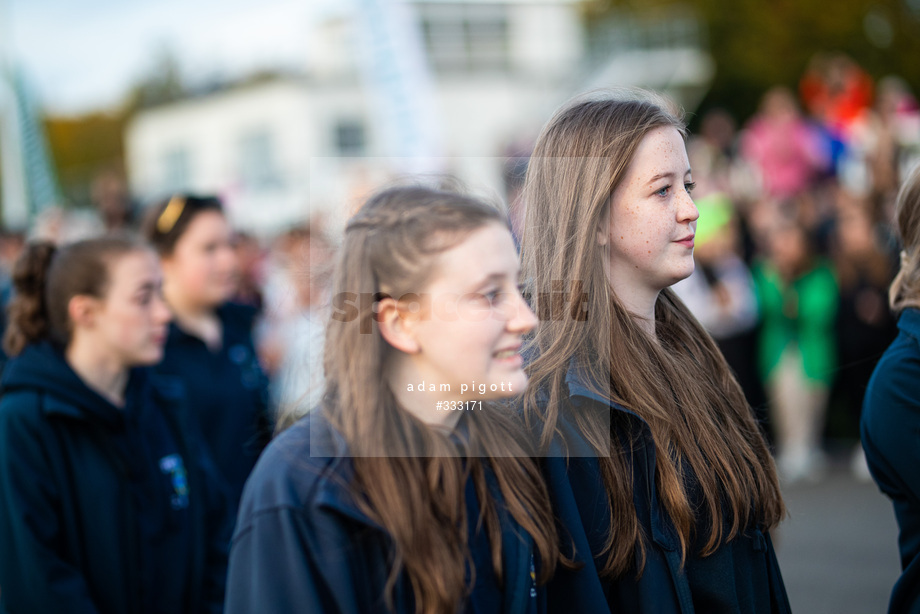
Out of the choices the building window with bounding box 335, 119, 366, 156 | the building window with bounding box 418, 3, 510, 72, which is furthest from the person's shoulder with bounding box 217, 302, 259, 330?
the building window with bounding box 418, 3, 510, 72

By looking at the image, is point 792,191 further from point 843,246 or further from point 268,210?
point 268,210

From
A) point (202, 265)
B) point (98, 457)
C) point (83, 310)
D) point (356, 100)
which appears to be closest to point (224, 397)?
point (202, 265)

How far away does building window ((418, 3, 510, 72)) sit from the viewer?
3081cm

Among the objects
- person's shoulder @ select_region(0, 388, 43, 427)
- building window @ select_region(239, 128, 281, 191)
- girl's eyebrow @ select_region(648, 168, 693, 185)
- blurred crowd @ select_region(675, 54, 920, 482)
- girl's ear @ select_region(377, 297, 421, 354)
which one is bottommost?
blurred crowd @ select_region(675, 54, 920, 482)

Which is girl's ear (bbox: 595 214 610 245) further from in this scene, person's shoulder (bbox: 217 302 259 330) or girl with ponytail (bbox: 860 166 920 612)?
person's shoulder (bbox: 217 302 259 330)

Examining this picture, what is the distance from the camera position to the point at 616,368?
226 centimetres

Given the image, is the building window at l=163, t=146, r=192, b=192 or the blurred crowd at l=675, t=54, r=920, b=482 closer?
the blurred crowd at l=675, t=54, r=920, b=482

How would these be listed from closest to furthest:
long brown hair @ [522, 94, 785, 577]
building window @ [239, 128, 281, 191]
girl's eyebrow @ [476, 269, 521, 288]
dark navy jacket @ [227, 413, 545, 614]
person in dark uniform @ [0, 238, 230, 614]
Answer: dark navy jacket @ [227, 413, 545, 614]
girl's eyebrow @ [476, 269, 521, 288]
long brown hair @ [522, 94, 785, 577]
person in dark uniform @ [0, 238, 230, 614]
building window @ [239, 128, 281, 191]

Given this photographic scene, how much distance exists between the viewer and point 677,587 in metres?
2.09

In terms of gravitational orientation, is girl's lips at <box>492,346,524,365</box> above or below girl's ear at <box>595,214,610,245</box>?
below

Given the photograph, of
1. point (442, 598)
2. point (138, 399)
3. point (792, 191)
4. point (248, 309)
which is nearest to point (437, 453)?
point (442, 598)

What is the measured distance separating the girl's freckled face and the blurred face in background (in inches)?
111

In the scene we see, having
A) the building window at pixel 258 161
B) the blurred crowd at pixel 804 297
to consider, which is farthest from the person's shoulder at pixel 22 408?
the building window at pixel 258 161

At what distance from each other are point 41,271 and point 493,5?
31274 mm
